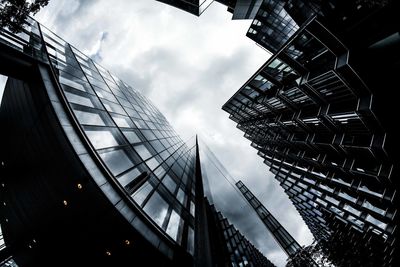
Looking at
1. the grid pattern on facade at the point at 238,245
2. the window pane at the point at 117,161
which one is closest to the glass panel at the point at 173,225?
the grid pattern on facade at the point at 238,245

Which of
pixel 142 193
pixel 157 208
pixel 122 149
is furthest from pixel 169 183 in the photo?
pixel 122 149

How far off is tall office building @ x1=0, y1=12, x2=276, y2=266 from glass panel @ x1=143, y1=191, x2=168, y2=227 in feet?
0.29

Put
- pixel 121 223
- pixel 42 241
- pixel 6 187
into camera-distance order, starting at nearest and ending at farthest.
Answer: pixel 121 223, pixel 42 241, pixel 6 187

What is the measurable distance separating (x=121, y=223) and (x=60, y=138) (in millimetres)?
5295

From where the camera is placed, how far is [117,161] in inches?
490

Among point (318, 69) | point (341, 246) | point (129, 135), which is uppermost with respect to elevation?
point (129, 135)

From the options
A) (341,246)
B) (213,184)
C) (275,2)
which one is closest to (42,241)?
(213,184)

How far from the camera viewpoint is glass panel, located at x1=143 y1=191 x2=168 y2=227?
38.1 feet

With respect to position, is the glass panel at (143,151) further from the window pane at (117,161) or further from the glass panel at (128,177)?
the glass panel at (128,177)

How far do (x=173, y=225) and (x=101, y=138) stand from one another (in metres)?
7.11

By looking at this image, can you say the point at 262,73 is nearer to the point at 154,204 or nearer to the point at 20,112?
the point at 154,204

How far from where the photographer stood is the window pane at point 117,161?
37.6ft

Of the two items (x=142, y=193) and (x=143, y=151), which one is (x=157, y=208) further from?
(x=143, y=151)

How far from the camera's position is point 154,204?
12.7m
